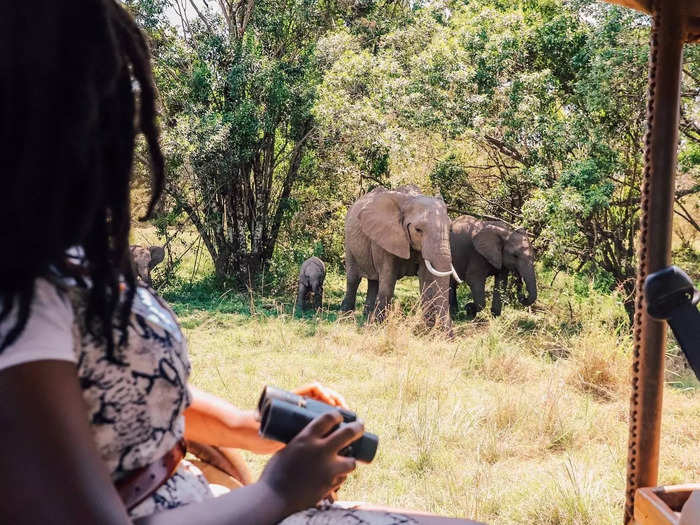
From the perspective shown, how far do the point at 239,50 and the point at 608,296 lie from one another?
20.2ft

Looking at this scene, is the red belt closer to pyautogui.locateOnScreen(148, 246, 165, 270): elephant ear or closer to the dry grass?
the dry grass

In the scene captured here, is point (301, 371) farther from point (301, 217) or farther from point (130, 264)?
point (301, 217)

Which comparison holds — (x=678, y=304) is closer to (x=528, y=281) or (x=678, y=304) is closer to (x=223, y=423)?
(x=223, y=423)

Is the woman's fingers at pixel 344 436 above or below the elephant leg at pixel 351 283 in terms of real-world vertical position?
above

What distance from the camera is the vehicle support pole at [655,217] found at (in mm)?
2262

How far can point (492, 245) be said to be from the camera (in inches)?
349

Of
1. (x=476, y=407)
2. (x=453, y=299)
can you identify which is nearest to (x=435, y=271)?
(x=453, y=299)

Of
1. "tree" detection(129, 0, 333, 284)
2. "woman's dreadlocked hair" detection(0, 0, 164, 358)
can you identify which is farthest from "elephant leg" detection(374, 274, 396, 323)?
"woman's dreadlocked hair" detection(0, 0, 164, 358)

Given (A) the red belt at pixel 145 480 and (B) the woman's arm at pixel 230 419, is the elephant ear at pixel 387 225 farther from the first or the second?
(A) the red belt at pixel 145 480

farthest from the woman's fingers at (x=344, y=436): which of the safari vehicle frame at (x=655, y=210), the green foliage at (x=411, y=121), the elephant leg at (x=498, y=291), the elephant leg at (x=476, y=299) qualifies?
the elephant leg at (x=476, y=299)

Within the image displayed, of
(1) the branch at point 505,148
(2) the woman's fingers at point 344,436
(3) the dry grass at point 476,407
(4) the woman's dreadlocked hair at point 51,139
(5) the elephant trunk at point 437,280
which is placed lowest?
(3) the dry grass at point 476,407

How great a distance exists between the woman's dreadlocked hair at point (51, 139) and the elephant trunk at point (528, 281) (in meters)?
7.89

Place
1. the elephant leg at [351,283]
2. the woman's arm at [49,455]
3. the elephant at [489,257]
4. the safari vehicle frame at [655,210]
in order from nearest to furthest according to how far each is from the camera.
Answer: the woman's arm at [49,455] < the safari vehicle frame at [655,210] < the elephant at [489,257] < the elephant leg at [351,283]

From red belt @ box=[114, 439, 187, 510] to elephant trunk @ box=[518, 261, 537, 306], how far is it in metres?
7.72
